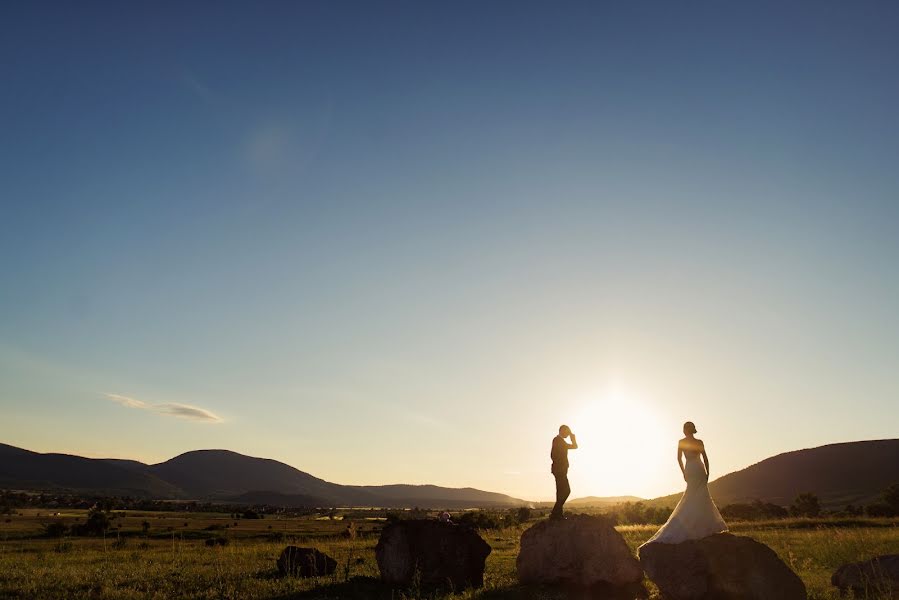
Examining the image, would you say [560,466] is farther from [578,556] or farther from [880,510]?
[880,510]

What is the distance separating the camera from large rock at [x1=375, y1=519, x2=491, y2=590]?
19484 mm

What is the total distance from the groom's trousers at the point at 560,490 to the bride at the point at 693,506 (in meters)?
3.34

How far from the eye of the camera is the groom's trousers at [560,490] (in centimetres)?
2028

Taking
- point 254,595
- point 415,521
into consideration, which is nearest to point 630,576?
point 415,521

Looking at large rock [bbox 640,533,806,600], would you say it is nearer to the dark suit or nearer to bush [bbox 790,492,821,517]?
the dark suit

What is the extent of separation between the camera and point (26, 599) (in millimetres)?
16375

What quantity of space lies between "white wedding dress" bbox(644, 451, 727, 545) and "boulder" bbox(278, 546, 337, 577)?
11.4 metres

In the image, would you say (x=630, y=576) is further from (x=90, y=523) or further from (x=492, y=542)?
(x=90, y=523)

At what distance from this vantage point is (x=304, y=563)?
21781mm

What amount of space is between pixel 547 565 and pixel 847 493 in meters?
211

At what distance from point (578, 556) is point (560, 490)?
7.75ft

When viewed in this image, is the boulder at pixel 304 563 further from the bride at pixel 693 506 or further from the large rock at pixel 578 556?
the bride at pixel 693 506

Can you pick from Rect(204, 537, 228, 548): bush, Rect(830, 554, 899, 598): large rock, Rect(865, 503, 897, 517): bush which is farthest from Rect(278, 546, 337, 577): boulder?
Rect(865, 503, 897, 517): bush

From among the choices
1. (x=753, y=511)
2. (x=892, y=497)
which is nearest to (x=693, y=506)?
(x=753, y=511)
